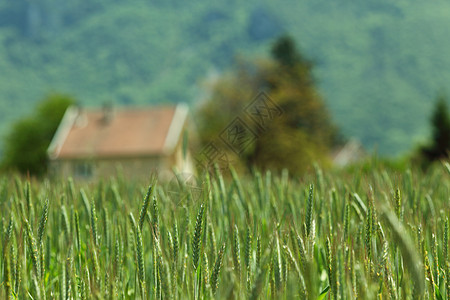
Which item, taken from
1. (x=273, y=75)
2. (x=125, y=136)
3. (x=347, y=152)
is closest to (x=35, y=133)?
(x=125, y=136)

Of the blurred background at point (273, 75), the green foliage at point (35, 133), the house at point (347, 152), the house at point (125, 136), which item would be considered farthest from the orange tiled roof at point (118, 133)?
the house at point (347, 152)

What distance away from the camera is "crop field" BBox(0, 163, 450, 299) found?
3.52ft

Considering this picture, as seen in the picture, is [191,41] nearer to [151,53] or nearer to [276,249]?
[151,53]

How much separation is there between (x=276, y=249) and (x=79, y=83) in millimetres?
178897

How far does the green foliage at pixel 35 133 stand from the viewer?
167 feet

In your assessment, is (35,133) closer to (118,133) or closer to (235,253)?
(118,133)

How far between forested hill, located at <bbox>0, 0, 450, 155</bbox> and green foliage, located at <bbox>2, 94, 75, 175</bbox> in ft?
125

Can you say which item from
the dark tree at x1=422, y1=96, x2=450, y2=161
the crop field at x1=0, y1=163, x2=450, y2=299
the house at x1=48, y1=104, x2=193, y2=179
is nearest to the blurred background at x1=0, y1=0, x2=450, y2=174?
the dark tree at x1=422, y1=96, x2=450, y2=161

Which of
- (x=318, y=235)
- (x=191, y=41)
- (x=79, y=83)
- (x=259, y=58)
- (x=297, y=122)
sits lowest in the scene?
(x=318, y=235)

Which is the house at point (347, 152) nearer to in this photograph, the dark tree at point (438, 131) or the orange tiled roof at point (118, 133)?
the dark tree at point (438, 131)

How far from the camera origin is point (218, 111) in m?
36.0

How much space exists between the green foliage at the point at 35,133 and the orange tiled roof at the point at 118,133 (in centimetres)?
1181

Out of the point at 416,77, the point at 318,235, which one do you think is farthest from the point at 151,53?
the point at 318,235

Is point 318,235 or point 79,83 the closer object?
point 318,235
